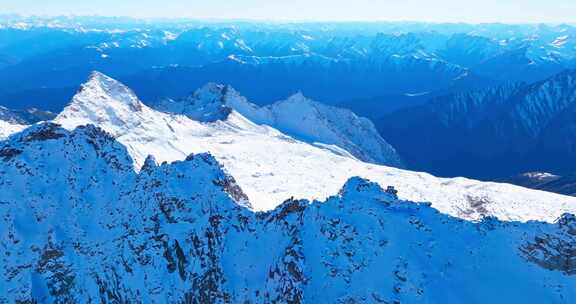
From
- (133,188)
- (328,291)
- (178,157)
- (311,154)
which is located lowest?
(311,154)

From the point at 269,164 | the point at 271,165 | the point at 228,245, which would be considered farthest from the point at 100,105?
the point at 228,245

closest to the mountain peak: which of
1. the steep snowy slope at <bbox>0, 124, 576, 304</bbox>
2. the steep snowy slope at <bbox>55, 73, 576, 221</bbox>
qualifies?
the steep snowy slope at <bbox>55, 73, 576, 221</bbox>

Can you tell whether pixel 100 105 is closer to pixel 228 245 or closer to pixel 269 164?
pixel 269 164

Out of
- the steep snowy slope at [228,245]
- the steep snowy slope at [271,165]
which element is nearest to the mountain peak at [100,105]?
the steep snowy slope at [271,165]

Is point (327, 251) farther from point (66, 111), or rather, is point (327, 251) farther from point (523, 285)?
point (66, 111)

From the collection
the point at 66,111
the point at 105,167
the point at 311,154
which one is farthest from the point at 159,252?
the point at 311,154
